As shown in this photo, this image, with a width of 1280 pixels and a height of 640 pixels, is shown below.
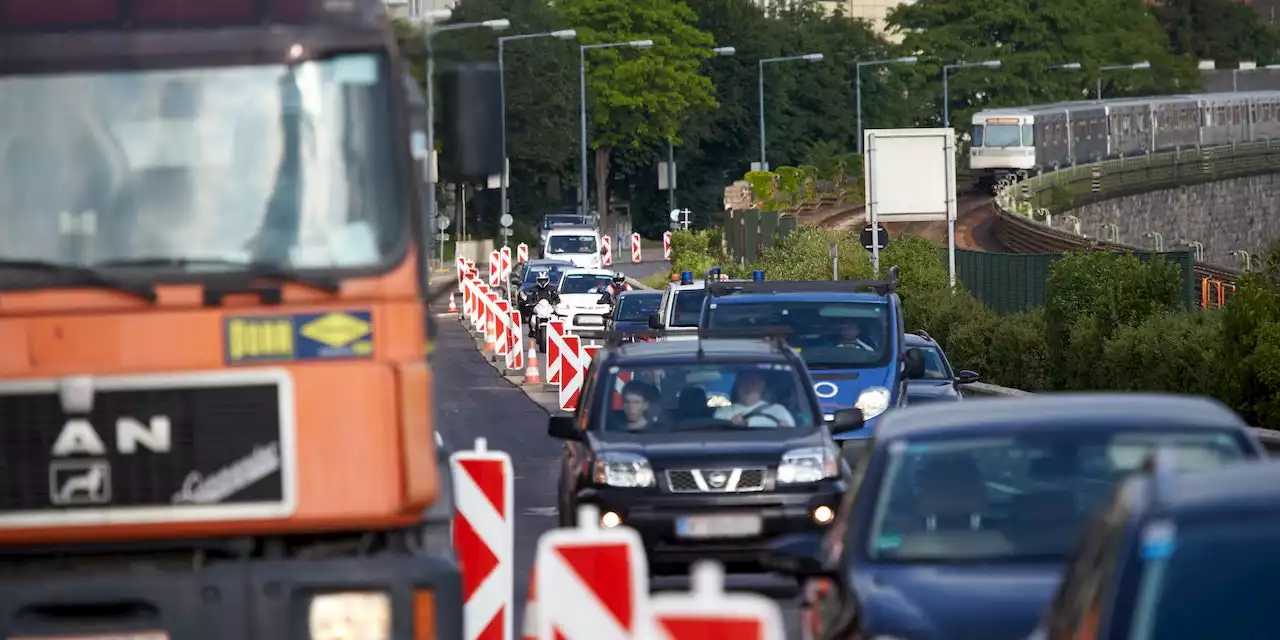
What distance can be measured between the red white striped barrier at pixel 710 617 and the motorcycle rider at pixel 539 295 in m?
43.0

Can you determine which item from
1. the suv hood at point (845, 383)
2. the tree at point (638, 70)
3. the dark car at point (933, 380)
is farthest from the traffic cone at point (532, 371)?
the tree at point (638, 70)

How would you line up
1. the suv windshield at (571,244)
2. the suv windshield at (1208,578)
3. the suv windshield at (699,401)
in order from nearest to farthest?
the suv windshield at (1208,578) < the suv windshield at (699,401) < the suv windshield at (571,244)

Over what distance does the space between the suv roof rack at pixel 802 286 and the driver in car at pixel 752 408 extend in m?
6.41

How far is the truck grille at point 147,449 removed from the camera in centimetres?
861

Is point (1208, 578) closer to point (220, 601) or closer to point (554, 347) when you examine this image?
point (220, 601)

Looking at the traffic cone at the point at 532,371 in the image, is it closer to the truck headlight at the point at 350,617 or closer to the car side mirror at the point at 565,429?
the car side mirror at the point at 565,429

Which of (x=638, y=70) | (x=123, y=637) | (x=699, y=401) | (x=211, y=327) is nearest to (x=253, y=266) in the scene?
(x=211, y=327)

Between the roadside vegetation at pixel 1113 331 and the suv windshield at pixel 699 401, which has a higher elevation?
the suv windshield at pixel 699 401

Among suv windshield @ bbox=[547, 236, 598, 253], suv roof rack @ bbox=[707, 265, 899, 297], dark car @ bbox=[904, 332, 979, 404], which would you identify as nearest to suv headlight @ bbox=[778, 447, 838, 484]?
suv roof rack @ bbox=[707, 265, 899, 297]

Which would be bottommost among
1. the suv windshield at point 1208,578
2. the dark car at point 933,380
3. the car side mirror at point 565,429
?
the dark car at point 933,380

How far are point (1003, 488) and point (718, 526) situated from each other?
5475 mm

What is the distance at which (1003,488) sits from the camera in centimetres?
862

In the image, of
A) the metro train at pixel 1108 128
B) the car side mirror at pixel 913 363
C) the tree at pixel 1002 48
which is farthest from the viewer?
the tree at pixel 1002 48

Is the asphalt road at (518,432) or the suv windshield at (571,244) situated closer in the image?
the asphalt road at (518,432)
